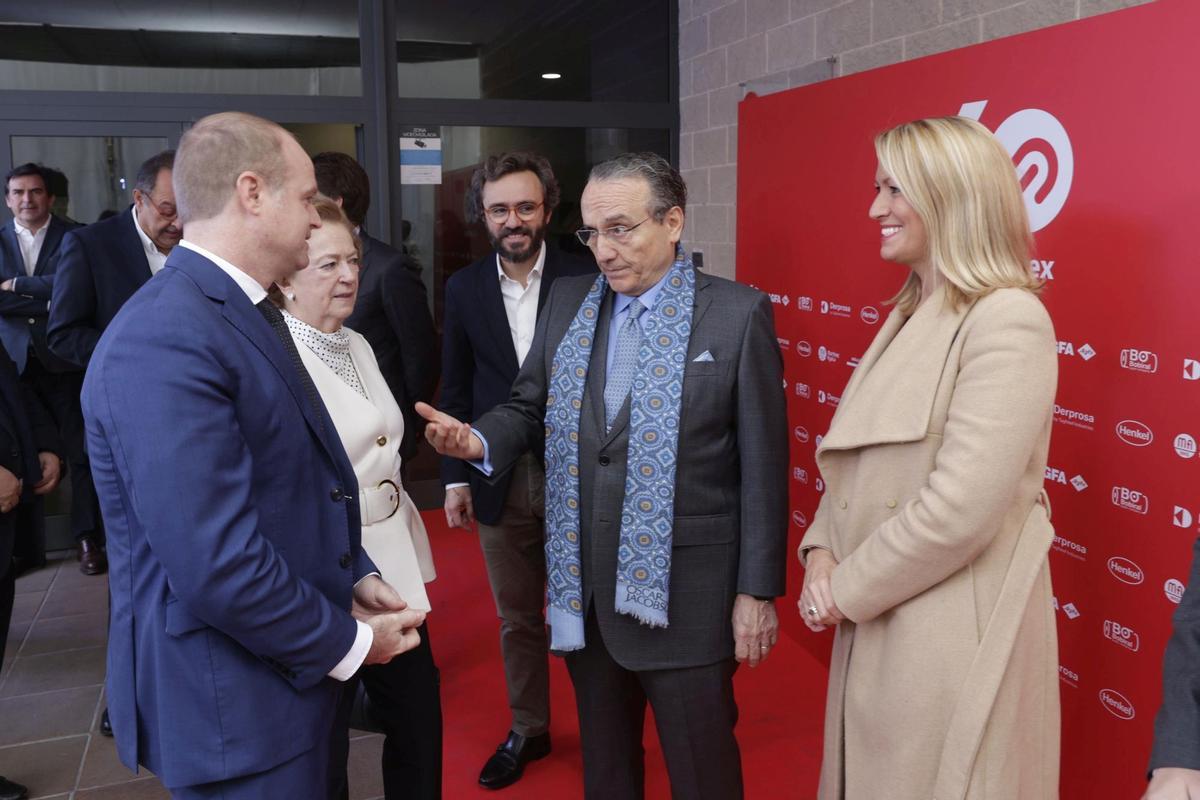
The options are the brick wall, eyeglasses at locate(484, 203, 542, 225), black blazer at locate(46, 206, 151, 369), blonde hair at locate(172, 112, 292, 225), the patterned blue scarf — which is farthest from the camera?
black blazer at locate(46, 206, 151, 369)

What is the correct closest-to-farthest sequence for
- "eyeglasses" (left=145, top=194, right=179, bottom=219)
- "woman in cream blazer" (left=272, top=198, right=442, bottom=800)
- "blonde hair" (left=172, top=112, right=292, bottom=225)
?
"blonde hair" (left=172, top=112, right=292, bottom=225) < "woman in cream blazer" (left=272, top=198, right=442, bottom=800) < "eyeglasses" (left=145, top=194, right=179, bottom=219)

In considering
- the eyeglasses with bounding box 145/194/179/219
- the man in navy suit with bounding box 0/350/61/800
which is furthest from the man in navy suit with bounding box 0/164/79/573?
the man in navy suit with bounding box 0/350/61/800

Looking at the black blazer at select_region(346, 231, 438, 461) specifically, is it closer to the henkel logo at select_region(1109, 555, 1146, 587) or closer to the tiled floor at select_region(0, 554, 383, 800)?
the tiled floor at select_region(0, 554, 383, 800)

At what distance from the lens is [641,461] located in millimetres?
2039

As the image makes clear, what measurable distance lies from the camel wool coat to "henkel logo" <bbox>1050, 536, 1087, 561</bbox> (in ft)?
1.85

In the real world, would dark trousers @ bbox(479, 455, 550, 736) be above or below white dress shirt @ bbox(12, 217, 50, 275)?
below

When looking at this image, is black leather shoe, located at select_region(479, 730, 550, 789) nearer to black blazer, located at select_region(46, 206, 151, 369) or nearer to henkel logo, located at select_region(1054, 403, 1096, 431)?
henkel logo, located at select_region(1054, 403, 1096, 431)

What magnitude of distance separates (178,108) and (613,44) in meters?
2.50

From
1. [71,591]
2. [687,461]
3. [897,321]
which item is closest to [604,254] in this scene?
[687,461]

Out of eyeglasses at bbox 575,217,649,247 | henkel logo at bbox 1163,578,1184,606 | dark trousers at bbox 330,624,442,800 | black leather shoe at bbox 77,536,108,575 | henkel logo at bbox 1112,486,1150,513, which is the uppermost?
eyeglasses at bbox 575,217,649,247

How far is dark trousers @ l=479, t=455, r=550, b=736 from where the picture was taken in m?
3.00

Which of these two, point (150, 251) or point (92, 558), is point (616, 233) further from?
point (92, 558)

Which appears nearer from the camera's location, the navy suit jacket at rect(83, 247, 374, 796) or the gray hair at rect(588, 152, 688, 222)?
Answer: the navy suit jacket at rect(83, 247, 374, 796)

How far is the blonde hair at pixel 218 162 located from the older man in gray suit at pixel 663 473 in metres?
0.65
